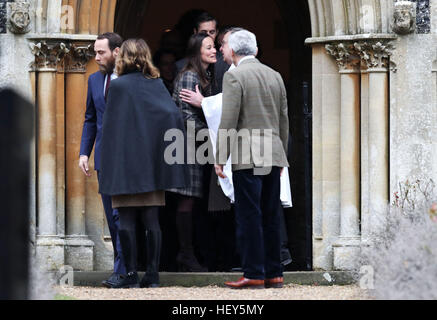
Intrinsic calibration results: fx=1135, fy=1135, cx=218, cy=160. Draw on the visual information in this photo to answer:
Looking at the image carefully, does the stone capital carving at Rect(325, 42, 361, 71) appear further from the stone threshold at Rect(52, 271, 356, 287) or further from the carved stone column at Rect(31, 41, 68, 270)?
the carved stone column at Rect(31, 41, 68, 270)

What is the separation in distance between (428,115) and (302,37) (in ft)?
9.22

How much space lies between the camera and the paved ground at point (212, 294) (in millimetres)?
7152

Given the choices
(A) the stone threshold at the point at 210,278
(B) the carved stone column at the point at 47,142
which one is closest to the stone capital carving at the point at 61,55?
(B) the carved stone column at the point at 47,142

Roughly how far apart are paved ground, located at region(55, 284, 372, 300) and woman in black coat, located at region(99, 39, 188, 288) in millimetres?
286

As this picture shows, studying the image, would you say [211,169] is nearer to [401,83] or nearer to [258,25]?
[401,83]

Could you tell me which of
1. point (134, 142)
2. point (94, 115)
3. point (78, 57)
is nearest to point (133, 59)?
point (134, 142)

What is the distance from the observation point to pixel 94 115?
834 centimetres

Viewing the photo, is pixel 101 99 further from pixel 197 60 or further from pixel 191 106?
pixel 197 60

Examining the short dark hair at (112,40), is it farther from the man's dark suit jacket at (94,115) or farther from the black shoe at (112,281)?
the black shoe at (112,281)

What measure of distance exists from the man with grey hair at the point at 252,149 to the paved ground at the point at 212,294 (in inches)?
8.2

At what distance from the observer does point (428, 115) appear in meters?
9.11

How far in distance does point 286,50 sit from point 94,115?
5025 mm

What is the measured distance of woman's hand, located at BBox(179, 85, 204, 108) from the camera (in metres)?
8.53

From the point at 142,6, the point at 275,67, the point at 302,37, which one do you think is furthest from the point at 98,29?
the point at 275,67
